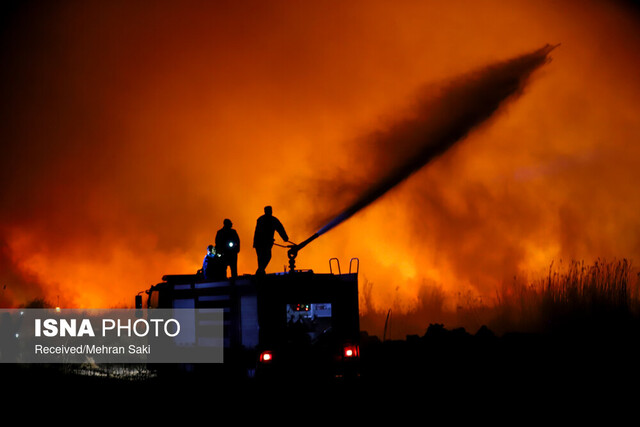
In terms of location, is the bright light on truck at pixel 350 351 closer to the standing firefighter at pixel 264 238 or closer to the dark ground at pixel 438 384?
the dark ground at pixel 438 384

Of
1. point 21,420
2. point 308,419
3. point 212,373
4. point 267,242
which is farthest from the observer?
point 267,242

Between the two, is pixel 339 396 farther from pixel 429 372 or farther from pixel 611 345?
pixel 611 345

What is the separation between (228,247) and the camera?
15422 mm

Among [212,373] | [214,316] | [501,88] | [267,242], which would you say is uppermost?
[501,88]

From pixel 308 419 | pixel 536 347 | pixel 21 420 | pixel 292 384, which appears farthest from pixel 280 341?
pixel 536 347

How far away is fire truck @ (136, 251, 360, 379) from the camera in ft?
37.1

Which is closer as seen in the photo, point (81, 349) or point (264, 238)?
point (264, 238)

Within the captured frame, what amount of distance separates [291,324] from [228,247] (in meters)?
4.23

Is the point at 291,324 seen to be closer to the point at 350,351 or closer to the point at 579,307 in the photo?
the point at 350,351

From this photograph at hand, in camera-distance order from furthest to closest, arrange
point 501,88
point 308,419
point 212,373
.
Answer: point 501,88
point 212,373
point 308,419

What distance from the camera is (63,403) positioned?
41.8ft

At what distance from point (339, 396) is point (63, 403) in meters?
5.85

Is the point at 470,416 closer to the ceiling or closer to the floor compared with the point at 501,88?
closer to the floor

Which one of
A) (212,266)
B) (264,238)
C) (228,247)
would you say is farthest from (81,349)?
(264,238)
